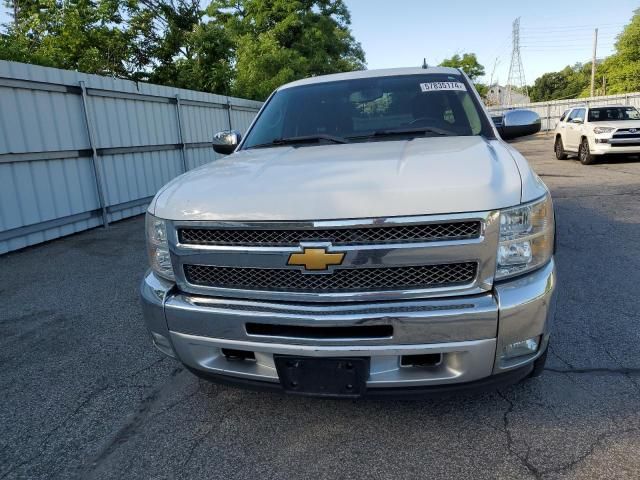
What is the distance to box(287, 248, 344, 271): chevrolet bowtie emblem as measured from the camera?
1.91 meters

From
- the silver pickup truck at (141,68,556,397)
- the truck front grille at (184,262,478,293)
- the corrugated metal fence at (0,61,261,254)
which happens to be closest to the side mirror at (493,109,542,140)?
the silver pickup truck at (141,68,556,397)

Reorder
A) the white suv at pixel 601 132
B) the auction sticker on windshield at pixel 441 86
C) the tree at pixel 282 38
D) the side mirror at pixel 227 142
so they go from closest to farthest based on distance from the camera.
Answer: the auction sticker on windshield at pixel 441 86 < the side mirror at pixel 227 142 < the white suv at pixel 601 132 < the tree at pixel 282 38

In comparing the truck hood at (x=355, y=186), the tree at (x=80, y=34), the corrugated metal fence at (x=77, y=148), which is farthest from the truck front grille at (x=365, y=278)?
the tree at (x=80, y=34)

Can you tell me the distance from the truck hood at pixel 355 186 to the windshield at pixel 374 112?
0.51 meters

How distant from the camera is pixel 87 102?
24.7 feet

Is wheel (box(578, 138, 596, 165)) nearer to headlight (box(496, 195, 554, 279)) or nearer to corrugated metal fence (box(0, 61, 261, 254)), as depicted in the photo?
corrugated metal fence (box(0, 61, 261, 254))

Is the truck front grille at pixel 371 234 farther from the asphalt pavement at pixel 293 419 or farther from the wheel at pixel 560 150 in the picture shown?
the wheel at pixel 560 150

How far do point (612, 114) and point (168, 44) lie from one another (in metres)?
17.8

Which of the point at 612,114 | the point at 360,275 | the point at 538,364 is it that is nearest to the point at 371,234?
the point at 360,275

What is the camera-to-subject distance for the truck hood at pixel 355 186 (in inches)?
73.8

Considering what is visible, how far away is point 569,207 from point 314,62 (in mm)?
21956

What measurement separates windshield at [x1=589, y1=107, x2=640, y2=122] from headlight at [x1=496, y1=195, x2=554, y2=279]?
13669mm

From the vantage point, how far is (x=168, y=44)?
21.3 m

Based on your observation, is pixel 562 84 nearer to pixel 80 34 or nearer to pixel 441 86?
pixel 80 34
